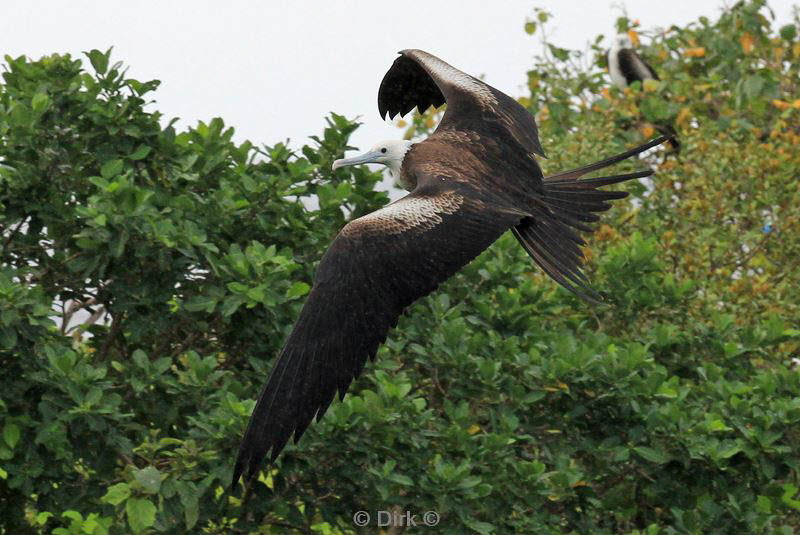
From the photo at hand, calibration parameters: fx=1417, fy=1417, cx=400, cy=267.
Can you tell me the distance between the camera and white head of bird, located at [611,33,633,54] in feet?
35.5

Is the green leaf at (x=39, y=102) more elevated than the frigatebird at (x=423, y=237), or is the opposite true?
the green leaf at (x=39, y=102)

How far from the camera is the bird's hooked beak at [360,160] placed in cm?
535

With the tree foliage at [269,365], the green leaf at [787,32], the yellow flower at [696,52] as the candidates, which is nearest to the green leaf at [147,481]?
the tree foliage at [269,365]

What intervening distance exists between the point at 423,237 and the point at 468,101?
4.60ft

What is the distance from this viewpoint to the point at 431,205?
4.72 meters

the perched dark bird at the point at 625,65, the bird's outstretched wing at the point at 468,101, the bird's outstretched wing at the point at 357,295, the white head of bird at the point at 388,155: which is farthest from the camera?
the perched dark bird at the point at 625,65

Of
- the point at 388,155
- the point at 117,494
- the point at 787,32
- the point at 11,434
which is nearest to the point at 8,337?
the point at 11,434

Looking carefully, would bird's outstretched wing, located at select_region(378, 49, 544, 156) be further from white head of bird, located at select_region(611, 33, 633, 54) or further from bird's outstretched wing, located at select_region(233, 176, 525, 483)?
white head of bird, located at select_region(611, 33, 633, 54)

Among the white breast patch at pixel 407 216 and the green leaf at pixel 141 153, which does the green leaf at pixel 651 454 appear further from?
the green leaf at pixel 141 153

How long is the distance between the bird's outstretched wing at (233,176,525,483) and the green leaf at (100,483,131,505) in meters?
0.57

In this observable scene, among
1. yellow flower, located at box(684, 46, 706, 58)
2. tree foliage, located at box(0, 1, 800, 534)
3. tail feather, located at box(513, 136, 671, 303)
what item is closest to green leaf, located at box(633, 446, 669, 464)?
tree foliage, located at box(0, 1, 800, 534)

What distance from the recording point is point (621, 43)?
10859mm

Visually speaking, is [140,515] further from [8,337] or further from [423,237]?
[423,237]

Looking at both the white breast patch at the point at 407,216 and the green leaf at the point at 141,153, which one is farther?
the green leaf at the point at 141,153
